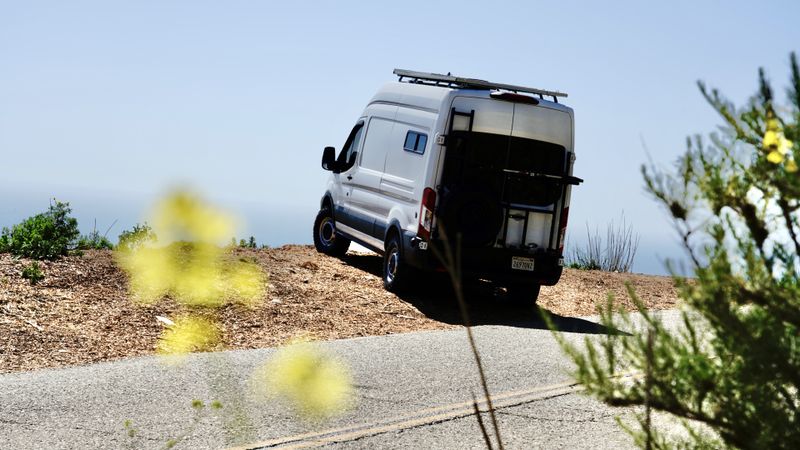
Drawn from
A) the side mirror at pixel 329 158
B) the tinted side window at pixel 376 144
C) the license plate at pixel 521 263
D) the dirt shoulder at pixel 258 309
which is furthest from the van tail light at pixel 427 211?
the side mirror at pixel 329 158

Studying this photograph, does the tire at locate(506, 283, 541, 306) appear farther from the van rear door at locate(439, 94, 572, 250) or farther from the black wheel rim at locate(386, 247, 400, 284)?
the black wheel rim at locate(386, 247, 400, 284)

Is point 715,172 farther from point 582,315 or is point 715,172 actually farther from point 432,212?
point 582,315

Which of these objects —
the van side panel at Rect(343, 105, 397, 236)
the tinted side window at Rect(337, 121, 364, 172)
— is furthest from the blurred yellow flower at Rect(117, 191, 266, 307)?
the tinted side window at Rect(337, 121, 364, 172)

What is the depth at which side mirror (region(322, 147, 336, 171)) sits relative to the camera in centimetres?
1437

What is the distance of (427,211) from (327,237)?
4023 millimetres

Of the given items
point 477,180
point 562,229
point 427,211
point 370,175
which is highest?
point 477,180

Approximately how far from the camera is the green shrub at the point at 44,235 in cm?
1059

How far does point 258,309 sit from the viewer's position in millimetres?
10156

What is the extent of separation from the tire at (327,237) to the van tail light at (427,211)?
342 centimetres

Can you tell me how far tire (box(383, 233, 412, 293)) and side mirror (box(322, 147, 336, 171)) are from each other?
8.24 feet

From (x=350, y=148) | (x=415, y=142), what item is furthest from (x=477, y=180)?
(x=350, y=148)

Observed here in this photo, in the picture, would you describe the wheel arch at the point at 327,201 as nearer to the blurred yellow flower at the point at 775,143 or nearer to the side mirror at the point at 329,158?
the side mirror at the point at 329,158

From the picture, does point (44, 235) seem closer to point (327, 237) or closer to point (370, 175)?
point (370, 175)

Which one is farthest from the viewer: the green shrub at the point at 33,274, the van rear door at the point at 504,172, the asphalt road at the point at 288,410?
the van rear door at the point at 504,172
